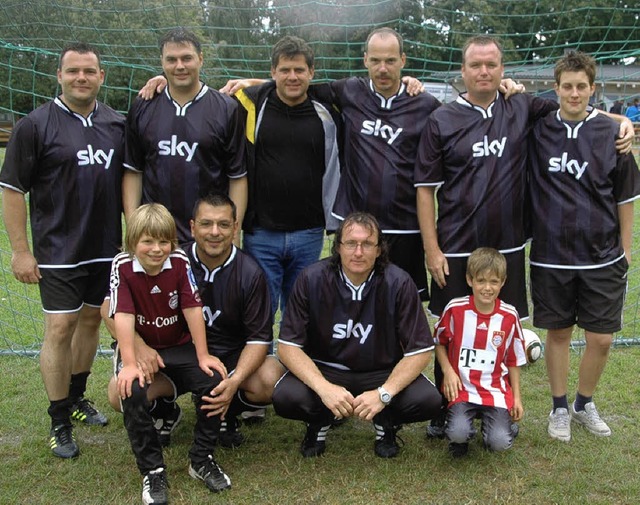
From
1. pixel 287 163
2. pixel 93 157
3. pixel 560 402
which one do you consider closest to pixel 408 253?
pixel 287 163

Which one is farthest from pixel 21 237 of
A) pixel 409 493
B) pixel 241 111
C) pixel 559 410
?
pixel 559 410

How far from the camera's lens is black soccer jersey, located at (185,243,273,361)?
3.25 meters

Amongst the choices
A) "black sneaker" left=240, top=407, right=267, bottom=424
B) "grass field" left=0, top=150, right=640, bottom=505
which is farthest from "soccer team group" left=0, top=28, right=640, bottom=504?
"black sneaker" left=240, top=407, right=267, bottom=424

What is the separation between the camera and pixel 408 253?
3.56m

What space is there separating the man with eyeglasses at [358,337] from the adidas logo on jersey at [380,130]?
0.48m

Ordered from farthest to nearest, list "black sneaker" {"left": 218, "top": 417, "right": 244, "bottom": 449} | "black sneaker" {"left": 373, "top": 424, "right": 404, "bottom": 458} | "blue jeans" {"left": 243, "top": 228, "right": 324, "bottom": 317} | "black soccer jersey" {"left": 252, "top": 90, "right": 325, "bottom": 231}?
1. "blue jeans" {"left": 243, "top": 228, "right": 324, "bottom": 317}
2. "black soccer jersey" {"left": 252, "top": 90, "right": 325, "bottom": 231}
3. "black sneaker" {"left": 218, "top": 417, "right": 244, "bottom": 449}
4. "black sneaker" {"left": 373, "top": 424, "right": 404, "bottom": 458}

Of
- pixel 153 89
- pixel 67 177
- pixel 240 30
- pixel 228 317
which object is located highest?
pixel 240 30

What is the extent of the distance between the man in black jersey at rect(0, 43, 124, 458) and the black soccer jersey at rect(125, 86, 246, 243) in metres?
0.17

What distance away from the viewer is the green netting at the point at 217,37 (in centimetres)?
504

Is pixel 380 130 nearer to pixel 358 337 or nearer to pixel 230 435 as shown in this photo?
pixel 358 337

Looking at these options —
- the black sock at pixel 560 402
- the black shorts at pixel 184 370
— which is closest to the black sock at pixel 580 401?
the black sock at pixel 560 402

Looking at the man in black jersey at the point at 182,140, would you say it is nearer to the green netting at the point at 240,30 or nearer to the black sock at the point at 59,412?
the black sock at the point at 59,412

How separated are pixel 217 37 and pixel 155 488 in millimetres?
6745

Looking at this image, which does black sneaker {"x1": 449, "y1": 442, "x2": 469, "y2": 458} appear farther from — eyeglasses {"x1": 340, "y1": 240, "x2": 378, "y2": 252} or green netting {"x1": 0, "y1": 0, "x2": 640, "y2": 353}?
green netting {"x1": 0, "y1": 0, "x2": 640, "y2": 353}
